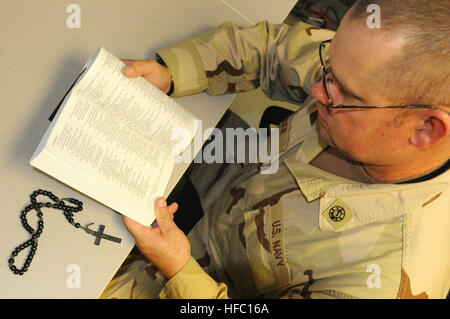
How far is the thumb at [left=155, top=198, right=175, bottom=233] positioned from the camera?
30.6 inches

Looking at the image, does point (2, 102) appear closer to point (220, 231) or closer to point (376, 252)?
point (220, 231)

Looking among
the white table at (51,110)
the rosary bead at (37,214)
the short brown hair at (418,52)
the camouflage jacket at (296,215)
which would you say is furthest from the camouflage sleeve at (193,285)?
the short brown hair at (418,52)

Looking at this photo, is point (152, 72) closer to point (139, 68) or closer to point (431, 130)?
point (139, 68)

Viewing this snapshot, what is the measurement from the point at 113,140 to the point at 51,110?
17 centimetres

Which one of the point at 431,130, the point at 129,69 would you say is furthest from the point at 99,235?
the point at 431,130

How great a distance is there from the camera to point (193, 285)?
0.81 meters

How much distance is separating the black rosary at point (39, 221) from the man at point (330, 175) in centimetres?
10

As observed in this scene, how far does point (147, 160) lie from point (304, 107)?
0.44 m

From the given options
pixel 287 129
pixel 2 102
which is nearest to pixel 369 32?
pixel 287 129

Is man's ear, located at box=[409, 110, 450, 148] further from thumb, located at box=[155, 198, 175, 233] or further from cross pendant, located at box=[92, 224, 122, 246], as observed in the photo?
cross pendant, located at box=[92, 224, 122, 246]

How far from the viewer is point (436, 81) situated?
56 centimetres

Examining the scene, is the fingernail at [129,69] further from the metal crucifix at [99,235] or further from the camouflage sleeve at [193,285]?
the camouflage sleeve at [193,285]

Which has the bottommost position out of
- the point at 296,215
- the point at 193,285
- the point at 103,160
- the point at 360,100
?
the point at 193,285

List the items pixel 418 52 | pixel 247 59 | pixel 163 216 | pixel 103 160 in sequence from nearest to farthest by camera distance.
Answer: pixel 418 52 < pixel 103 160 < pixel 163 216 < pixel 247 59
